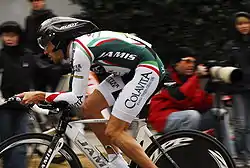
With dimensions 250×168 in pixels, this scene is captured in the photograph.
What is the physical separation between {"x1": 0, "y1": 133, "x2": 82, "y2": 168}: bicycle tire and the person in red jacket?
4.88 feet

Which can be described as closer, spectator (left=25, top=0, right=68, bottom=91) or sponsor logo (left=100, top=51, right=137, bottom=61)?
sponsor logo (left=100, top=51, right=137, bottom=61)

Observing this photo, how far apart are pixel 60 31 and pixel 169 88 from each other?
6.07ft

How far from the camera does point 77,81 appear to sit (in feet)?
19.4

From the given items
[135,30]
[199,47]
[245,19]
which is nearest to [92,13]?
[135,30]

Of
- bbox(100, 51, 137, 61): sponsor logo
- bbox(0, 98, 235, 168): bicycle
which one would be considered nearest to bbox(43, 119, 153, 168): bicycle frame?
bbox(0, 98, 235, 168): bicycle

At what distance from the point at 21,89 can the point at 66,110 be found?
1128 mm

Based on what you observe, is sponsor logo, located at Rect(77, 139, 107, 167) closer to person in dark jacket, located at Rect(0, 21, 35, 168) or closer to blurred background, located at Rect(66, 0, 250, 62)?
person in dark jacket, located at Rect(0, 21, 35, 168)

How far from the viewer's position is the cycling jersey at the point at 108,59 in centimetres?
590

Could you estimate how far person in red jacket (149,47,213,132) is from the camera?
7.37 m

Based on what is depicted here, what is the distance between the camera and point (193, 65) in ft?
25.0

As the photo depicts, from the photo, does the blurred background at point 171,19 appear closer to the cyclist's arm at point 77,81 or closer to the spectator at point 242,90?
the spectator at point 242,90

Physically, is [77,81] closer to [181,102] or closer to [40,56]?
[181,102]

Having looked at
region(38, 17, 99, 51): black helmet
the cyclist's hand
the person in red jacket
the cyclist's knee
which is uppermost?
region(38, 17, 99, 51): black helmet

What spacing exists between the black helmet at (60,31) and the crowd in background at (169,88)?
100 cm
